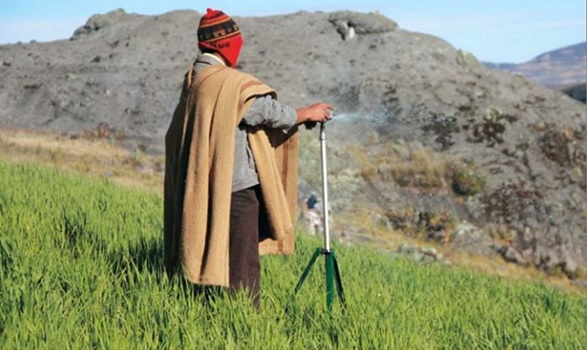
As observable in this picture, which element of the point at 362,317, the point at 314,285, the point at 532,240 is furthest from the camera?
the point at 532,240

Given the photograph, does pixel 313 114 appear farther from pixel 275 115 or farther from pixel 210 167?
pixel 210 167

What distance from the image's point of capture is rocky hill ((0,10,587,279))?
1961cm

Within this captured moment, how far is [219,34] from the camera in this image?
4.98 meters

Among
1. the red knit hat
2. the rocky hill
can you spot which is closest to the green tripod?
the red knit hat

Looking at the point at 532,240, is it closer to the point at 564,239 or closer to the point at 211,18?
the point at 564,239

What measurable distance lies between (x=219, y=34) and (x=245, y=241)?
1215 mm

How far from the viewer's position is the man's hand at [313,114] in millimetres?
5016

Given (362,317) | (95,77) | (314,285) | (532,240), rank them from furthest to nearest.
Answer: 1. (95,77)
2. (532,240)
3. (314,285)
4. (362,317)

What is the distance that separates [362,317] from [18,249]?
2136 mm

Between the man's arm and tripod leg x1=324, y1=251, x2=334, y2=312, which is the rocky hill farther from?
the man's arm

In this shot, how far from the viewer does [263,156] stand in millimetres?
5039

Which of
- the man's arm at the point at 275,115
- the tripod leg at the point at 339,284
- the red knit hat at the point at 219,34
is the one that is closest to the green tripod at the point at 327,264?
the tripod leg at the point at 339,284

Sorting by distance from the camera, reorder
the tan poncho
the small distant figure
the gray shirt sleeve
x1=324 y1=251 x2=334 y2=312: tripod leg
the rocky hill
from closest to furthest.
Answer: the tan poncho < the gray shirt sleeve < x1=324 y1=251 x2=334 y2=312: tripod leg < the small distant figure < the rocky hill

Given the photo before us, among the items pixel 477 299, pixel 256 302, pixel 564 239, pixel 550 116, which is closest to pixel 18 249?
pixel 256 302
